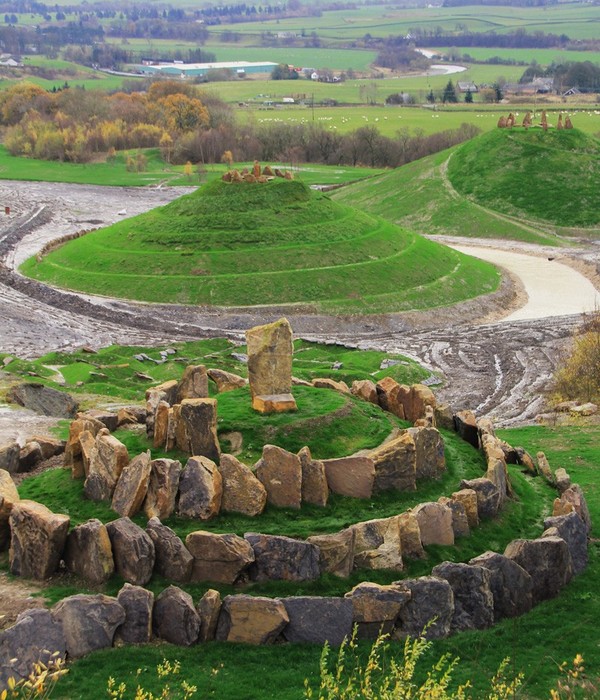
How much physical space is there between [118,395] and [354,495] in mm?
23520

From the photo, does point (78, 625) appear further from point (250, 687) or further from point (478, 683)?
point (478, 683)

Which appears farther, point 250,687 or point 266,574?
point 266,574

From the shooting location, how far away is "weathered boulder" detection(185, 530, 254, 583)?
79.6 feet

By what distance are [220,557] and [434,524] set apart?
5.59 meters

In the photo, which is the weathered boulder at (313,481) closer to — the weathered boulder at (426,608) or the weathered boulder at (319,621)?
the weathered boulder at (426,608)

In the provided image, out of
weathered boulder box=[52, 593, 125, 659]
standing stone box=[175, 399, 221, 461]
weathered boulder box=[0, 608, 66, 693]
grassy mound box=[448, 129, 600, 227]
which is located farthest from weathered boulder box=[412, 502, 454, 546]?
grassy mound box=[448, 129, 600, 227]

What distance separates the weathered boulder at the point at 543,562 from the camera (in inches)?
1017

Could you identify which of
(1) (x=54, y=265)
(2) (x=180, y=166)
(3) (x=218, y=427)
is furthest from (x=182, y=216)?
(2) (x=180, y=166)

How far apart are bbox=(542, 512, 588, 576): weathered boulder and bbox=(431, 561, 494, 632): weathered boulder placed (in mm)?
3551

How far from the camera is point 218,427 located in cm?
2923

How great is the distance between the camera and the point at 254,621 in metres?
22.8

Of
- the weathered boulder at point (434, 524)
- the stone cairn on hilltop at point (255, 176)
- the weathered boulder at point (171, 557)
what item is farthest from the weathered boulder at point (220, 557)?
the stone cairn on hilltop at point (255, 176)

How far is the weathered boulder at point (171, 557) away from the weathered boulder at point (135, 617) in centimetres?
174

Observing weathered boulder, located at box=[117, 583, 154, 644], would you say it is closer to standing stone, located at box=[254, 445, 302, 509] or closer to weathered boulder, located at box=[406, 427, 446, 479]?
standing stone, located at box=[254, 445, 302, 509]
